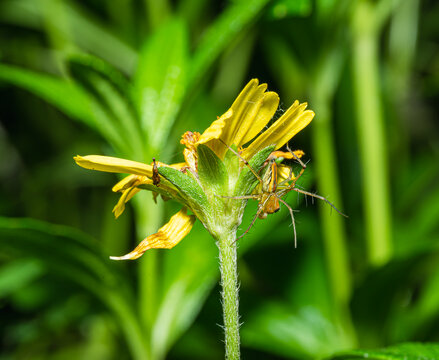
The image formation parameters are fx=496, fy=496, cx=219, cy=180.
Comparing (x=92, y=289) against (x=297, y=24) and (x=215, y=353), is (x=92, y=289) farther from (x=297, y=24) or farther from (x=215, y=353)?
(x=297, y=24)

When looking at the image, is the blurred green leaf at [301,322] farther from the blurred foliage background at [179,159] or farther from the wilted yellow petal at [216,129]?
the wilted yellow petal at [216,129]

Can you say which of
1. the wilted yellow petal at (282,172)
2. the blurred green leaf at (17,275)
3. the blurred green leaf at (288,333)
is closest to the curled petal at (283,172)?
the wilted yellow petal at (282,172)

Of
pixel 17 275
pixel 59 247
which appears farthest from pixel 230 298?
pixel 17 275

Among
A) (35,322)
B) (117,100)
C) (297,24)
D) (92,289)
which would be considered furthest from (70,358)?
(297,24)

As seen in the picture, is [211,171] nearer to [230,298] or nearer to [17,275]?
[230,298]

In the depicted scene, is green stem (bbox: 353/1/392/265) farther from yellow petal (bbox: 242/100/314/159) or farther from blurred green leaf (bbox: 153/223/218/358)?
yellow petal (bbox: 242/100/314/159)

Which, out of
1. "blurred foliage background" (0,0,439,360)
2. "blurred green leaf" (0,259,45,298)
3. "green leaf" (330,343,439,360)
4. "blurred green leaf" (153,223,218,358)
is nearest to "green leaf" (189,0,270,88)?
"blurred foliage background" (0,0,439,360)
